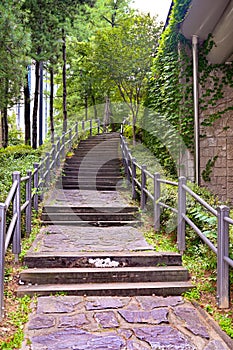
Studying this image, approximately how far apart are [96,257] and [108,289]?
0.51 meters

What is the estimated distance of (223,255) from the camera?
10.0 feet

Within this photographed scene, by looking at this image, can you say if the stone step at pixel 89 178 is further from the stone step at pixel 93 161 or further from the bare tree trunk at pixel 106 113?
the bare tree trunk at pixel 106 113

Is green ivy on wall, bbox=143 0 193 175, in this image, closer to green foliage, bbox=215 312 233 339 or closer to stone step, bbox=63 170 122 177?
stone step, bbox=63 170 122 177

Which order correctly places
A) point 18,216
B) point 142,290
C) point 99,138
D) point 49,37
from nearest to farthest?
1. point 142,290
2. point 18,216
3. point 49,37
4. point 99,138

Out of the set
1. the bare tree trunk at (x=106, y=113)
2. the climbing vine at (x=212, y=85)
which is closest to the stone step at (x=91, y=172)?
the climbing vine at (x=212, y=85)

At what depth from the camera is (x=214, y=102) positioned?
25.0 ft

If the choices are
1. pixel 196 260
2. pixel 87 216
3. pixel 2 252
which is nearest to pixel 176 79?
pixel 87 216

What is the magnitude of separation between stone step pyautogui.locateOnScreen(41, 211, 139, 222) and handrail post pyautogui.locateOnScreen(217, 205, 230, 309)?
2.74 m

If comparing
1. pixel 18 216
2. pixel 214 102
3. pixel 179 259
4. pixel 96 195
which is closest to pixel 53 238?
pixel 18 216

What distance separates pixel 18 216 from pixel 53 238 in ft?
3.28

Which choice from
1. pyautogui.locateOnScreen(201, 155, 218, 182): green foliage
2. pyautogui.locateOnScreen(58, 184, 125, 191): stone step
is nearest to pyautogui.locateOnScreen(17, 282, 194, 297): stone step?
pyautogui.locateOnScreen(201, 155, 218, 182): green foliage

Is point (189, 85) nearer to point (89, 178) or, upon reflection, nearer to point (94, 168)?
point (89, 178)

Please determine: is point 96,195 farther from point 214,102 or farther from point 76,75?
point 76,75

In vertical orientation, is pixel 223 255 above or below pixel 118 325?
above
